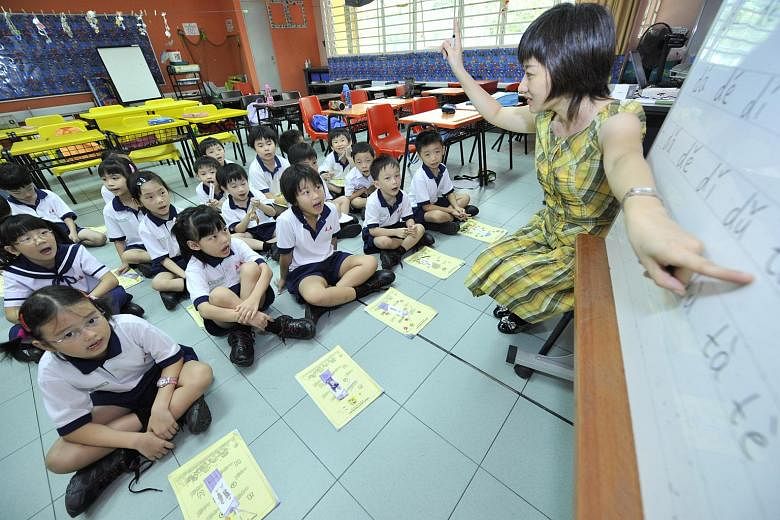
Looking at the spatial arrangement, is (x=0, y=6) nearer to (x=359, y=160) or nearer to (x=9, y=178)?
(x=9, y=178)

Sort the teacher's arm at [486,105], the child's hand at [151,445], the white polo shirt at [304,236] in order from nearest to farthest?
the child's hand at [151,445] < the teacher's arm at [486,105] < the white polo shirt at [304,236]

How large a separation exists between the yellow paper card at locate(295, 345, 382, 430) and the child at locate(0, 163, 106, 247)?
1.90 m

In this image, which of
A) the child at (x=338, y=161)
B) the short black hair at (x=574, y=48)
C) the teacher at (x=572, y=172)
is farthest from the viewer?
the child at (x=338, y=161)

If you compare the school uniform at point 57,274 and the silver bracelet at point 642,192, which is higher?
the silver bracelet at point 642,192

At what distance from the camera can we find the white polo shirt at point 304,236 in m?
1.71

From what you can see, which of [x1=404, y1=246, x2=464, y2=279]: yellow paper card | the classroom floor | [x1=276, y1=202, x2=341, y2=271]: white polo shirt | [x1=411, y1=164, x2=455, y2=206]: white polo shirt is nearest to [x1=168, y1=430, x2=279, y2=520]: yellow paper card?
the classroom floor

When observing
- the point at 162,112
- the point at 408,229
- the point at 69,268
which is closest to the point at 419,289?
the point at 408,229

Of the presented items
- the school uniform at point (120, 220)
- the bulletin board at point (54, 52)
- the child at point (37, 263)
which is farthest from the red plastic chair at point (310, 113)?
the bulletin board at point (54, 52)

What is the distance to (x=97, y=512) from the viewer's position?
1051mm

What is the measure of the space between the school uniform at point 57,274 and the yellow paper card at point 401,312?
130 centimetres

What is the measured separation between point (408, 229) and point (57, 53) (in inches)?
350

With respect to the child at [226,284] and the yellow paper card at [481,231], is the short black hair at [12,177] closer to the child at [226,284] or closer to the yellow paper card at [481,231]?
the child at [226,284]

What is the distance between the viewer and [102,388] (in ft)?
3.74

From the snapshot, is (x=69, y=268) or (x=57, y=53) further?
(x=57, y=53)
